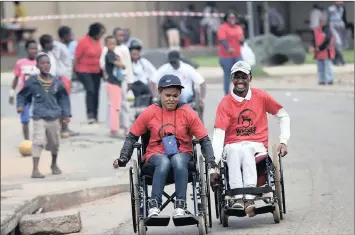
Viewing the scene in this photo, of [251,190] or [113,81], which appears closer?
[251,190]

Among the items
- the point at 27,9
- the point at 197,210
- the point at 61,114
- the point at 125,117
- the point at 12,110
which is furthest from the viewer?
the point at 27,9

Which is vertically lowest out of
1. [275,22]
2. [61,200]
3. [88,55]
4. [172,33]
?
[61,200]

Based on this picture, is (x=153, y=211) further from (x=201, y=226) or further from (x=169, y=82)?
(x=169, y=82)

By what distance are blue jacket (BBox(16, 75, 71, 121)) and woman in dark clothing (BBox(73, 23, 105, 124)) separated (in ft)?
14.6

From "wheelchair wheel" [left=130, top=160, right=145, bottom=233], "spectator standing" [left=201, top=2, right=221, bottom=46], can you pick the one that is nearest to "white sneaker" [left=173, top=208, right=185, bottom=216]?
"wheelchair wheel" [left=130, top=160, right=145, bottom=233]

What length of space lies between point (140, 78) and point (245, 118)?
841 cm

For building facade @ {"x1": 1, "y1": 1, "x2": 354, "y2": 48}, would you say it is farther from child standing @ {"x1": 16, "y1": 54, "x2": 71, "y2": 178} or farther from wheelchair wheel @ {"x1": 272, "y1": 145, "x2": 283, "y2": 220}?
wheelchair wheel @ {"x1": 272, "y1": 145, "x2": 283, "y2": 220}

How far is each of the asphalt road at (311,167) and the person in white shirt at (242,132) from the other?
0.51m

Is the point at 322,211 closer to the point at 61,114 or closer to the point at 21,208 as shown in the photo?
the point at 21,208

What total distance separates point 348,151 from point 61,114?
13.9 ft

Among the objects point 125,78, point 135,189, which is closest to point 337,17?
point 125,78

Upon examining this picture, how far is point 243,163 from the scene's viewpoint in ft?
Answer: 35.0

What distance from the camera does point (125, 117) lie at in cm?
1869

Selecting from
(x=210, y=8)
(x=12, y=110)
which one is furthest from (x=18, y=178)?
(x=210, y=8)
